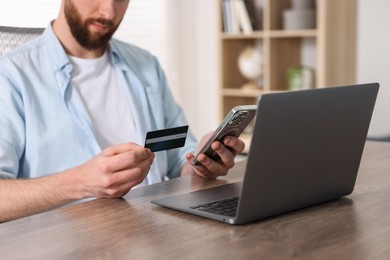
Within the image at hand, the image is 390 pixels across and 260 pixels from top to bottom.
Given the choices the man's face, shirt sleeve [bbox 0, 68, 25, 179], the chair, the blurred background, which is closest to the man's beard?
the man's face

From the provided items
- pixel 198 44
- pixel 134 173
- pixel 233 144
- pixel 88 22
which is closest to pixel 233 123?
pixel 233 144

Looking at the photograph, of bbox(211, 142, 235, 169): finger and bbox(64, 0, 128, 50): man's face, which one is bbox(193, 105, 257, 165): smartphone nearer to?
bbox(211, 142, 235, 169): finger

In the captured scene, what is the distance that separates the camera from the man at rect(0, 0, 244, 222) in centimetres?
142

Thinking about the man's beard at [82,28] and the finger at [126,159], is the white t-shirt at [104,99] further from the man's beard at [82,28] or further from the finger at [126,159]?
the finger at [126,159]

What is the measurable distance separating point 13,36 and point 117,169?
0.70 metres

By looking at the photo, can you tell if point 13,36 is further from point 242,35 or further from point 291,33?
point 242,35

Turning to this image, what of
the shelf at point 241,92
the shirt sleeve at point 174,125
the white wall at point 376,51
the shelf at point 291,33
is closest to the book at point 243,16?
the shelf at point 291,33

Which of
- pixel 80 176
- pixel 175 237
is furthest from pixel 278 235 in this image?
pixel 80 176

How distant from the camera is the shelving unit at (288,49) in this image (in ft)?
12.0

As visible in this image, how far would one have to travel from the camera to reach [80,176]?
4.58 ft

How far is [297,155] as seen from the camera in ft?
3.85

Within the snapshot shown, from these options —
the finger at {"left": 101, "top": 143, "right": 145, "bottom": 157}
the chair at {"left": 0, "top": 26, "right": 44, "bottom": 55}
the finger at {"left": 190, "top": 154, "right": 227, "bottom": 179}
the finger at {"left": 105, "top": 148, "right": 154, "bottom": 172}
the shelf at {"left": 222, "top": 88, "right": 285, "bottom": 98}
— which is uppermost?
the chair at {"left": 0, "top": 26, "right": 44, "bottom": 55}

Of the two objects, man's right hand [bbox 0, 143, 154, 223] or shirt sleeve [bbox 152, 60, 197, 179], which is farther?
shirt sleeve [bbox 152, 60, 197, 179]

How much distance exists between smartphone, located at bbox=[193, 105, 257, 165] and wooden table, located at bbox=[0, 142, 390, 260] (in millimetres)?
211
